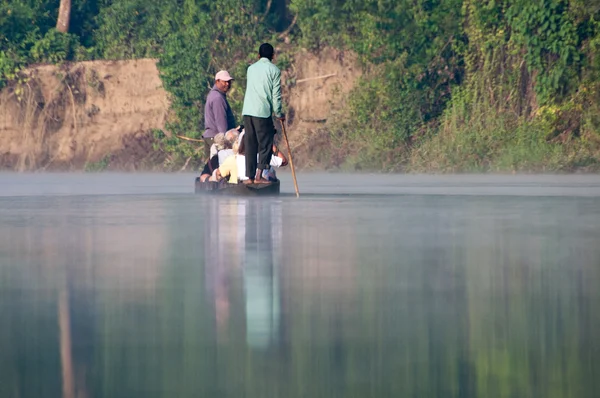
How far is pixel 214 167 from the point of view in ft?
78.1

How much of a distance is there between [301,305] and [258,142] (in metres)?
13.8

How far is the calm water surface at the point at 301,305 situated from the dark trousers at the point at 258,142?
5153mm

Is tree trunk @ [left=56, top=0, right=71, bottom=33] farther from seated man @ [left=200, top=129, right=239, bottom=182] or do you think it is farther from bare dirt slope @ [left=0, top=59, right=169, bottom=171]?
seated man @ [left=200, top=129, right=239, bottom=182]

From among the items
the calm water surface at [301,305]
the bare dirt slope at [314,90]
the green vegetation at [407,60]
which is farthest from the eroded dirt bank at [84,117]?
the calm water surface at [301,305]

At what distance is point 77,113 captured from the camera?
42688 millimetres

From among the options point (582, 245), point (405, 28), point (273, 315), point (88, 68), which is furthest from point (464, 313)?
point (88, 68)

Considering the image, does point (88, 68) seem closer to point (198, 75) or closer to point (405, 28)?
point (198, 75)

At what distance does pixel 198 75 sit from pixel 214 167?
15691 millimetres

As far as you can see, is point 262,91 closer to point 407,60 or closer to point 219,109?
point 219,109

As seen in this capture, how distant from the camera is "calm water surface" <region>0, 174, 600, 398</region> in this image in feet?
19.6

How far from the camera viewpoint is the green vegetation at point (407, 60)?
108 ft

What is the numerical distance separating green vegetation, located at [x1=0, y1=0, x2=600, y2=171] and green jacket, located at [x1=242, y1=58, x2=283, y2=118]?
11719mm

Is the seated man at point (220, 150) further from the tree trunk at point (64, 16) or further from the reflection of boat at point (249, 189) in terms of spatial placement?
the tree trunk at point (64, 16)

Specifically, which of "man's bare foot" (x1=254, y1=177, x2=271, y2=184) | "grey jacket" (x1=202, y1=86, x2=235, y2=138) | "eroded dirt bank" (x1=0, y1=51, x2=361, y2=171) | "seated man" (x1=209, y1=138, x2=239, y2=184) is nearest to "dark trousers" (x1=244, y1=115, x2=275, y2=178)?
"man's bare foot" (x1=254, y1=177, x2=271, y2=184)
